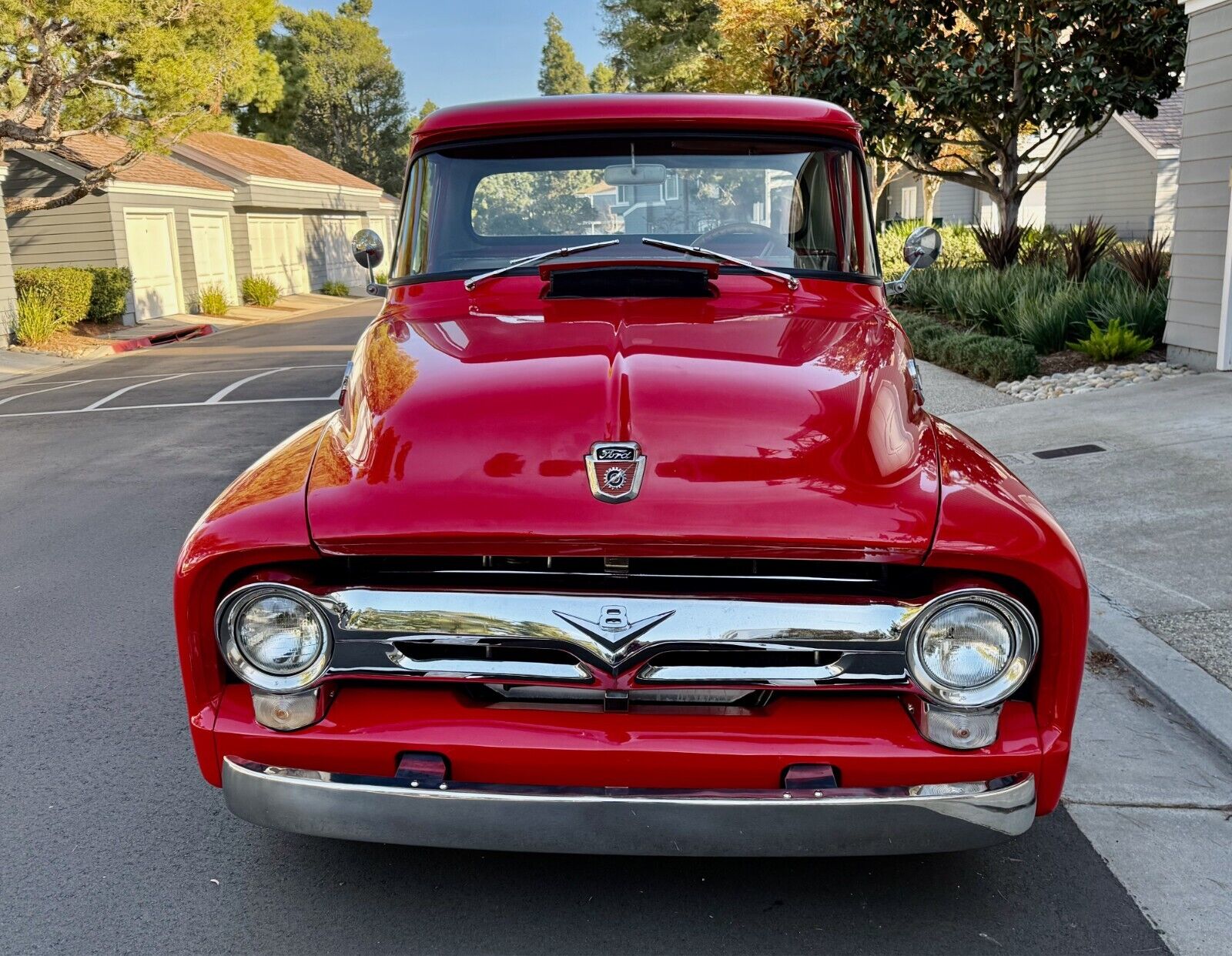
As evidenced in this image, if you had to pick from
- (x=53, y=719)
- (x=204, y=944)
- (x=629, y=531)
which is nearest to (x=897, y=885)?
(x=629, y=531)

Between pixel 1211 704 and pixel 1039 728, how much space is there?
70.3 inches

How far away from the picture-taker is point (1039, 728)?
7.98ft

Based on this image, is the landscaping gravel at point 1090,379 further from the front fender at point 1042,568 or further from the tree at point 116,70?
the tree at point 116,70

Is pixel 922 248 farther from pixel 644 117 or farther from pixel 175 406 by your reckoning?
pixel 175 406

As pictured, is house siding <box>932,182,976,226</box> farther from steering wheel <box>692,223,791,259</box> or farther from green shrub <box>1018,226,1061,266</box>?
steering wheel <box>692,223,791,259</box>

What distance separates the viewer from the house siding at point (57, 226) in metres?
23.6

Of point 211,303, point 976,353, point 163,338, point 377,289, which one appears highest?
point 377,289

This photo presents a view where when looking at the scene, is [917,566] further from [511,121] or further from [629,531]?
[511,121]

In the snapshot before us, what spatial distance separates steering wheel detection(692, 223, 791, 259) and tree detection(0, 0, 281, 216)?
55.7ft

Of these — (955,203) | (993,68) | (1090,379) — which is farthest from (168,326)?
(955,203)

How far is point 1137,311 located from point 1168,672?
24.9ft

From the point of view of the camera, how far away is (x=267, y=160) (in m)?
36.0

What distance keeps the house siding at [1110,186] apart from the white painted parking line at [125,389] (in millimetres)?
19795

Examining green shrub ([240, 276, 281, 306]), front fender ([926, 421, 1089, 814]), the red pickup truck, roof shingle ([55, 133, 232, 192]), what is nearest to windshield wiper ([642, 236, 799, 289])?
the red pickup truck
